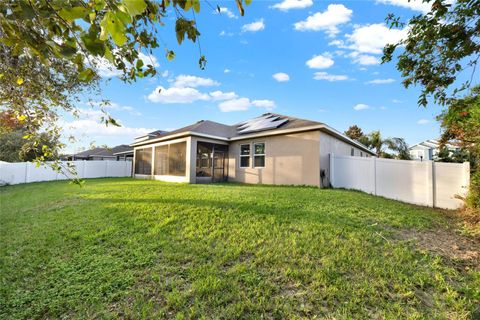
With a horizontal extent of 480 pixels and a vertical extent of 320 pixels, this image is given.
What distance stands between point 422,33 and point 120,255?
679cm

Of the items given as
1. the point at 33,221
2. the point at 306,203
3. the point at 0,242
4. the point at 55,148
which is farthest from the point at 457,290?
the point at 33,221

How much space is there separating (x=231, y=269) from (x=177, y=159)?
11165mm

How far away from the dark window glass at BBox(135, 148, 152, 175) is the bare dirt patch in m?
16.0

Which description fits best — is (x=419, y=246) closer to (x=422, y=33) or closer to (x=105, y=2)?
(x=422, y=33)

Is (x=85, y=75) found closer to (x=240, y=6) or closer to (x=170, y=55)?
(x=170, y=55)

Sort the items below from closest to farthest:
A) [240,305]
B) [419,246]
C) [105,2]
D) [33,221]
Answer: [105,2]
[240,305]
[419,246]
[33,221]

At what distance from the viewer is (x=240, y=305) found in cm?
216

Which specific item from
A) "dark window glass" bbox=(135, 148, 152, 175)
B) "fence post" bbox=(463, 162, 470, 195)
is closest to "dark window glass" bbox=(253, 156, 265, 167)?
"fence post" bbox=(463, 162, 470, 195)

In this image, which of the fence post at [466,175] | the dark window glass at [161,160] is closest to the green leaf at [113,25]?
the fence post at [466,175]


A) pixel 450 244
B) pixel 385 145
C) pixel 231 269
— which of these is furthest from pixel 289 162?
pixel 385 145

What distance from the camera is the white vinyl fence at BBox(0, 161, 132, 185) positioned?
1564 cm

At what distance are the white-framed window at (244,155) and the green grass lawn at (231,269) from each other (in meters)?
7.54

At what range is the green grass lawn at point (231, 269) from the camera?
2.20m

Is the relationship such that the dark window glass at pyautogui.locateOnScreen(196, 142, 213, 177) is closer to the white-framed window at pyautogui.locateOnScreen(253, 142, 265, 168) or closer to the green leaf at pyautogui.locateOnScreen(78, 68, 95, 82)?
the white-framed window at pyautogui.locateOnScreen(253, 142, 265, 168)
